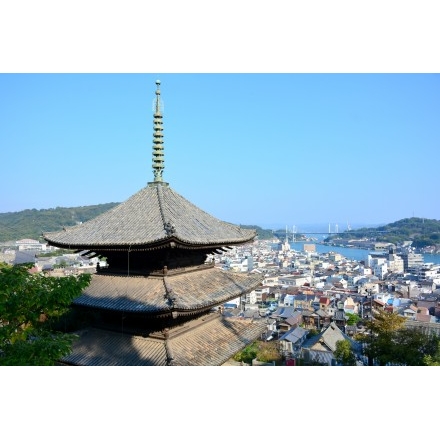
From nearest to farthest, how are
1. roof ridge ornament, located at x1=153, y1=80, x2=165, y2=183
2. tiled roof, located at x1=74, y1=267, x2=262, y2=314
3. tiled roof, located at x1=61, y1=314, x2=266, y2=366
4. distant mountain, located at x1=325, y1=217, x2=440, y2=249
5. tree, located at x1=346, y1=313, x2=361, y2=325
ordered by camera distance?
tiled roof, located at x1=74, y1=267, x2=262, y2=314 < tiled roof, located at x1=61, y1=314, x2=266, y2=366 < roof ridge ornament, located at x1=153, y1=80, x2=165, y2=183 < tree, located at x1=346, y1=313, x2=361, y2=325 < distant mountain, located at x1=325, y1=217, x2=440, y2=249

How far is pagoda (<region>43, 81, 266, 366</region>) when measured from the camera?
6875 millimetres

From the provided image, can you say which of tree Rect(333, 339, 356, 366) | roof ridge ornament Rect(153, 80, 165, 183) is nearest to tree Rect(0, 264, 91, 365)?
roof ridge ornament Rect(153, 80, 165, 183)

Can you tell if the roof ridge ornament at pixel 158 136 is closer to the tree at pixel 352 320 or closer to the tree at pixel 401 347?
the tree at pixel 401 347

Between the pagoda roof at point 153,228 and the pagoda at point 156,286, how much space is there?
0.08 ft

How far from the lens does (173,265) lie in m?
7.66

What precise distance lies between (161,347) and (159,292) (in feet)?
3.32

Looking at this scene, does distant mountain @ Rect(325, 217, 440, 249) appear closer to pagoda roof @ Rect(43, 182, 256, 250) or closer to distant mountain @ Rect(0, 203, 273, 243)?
distant mountain @ Rect(0, 203, 273, 243)

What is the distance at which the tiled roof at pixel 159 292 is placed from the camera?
21.9 feet

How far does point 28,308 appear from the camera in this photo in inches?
192

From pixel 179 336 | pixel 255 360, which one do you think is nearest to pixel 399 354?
pixel 255 360

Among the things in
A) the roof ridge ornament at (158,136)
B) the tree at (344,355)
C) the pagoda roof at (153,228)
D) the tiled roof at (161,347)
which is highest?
the roof ridge ornament at (158,136)

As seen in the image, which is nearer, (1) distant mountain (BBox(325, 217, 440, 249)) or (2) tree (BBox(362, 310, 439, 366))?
(2) tree (BBox(362, 310, 439, 366))

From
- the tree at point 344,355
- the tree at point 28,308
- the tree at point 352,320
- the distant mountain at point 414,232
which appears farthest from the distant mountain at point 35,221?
the distant mountain at point 414,232

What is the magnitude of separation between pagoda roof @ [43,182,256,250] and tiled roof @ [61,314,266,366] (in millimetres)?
1804
